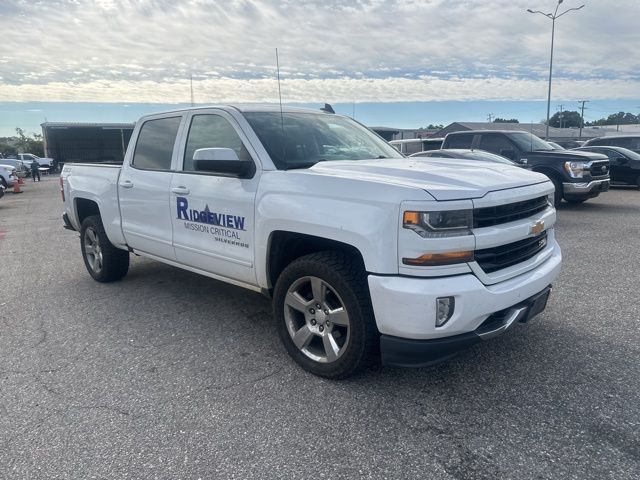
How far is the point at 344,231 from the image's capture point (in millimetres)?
2996

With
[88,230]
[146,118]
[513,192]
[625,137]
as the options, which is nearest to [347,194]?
[513,192]

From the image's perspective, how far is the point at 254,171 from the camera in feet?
12.0

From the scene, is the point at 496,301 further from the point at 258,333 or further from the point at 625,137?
the point at 625,137

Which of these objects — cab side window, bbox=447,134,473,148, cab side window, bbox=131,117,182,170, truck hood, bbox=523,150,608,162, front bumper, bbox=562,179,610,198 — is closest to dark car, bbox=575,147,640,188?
truck hood, bbox=523,150,608,162

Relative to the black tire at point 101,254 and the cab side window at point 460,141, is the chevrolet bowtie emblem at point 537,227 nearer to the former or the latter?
the black tire at point 101,254

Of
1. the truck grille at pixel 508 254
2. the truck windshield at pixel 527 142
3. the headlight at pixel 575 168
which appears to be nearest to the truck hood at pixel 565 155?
the headlight at pixel 575 168

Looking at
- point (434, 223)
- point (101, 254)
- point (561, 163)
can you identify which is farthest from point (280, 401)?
point (561, 163)

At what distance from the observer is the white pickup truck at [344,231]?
9.12 feet

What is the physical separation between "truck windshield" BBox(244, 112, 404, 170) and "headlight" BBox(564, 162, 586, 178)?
7614 mm

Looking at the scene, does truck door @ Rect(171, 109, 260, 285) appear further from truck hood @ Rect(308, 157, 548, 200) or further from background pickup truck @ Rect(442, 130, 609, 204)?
background pickup truck @ Rect(442, 130, 609, 204)

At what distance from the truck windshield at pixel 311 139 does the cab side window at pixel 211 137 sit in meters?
0.18

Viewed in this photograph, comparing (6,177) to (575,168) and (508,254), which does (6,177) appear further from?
(508,254)

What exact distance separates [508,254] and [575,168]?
29.5 feet

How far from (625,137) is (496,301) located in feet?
59.3
